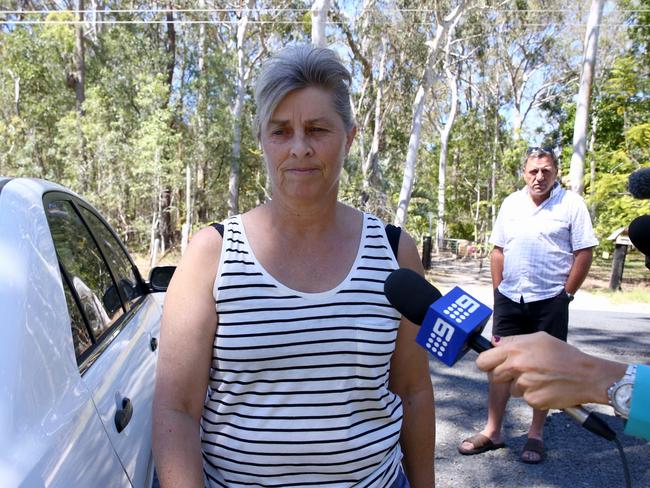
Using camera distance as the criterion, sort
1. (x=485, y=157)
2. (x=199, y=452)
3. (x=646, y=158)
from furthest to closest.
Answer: (x=485, y=157) → (x=646, y=158) → (x=199, y=452)

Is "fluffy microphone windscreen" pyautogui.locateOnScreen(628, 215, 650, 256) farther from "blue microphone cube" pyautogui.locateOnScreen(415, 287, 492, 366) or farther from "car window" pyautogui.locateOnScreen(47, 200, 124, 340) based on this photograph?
"car window" pyautogui.locateOnScreen(47, 200, 124, 340)

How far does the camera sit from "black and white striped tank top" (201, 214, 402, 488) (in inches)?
56.3

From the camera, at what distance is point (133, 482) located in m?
1.67

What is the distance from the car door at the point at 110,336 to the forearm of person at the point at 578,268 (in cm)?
263

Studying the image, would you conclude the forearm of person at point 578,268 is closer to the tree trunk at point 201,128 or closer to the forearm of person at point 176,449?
the forearm of person at point 176,449

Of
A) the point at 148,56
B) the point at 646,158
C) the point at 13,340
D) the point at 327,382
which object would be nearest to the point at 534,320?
the point at 327,382

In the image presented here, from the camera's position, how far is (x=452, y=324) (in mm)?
1078

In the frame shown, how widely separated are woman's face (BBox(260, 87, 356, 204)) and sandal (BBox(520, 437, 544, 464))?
2935 mm

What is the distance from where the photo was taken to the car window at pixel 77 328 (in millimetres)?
1635

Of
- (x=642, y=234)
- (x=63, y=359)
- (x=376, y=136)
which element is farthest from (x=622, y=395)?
(x=376, y=136)

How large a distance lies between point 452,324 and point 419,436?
30.4 inches

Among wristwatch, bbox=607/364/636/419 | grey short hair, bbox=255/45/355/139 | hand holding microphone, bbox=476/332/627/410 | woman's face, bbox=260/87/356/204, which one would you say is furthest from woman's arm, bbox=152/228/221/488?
wristwatch, bbox=607/364/636/419

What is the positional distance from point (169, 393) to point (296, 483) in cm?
41

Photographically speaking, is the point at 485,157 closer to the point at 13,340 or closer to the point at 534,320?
the point at 534,320
